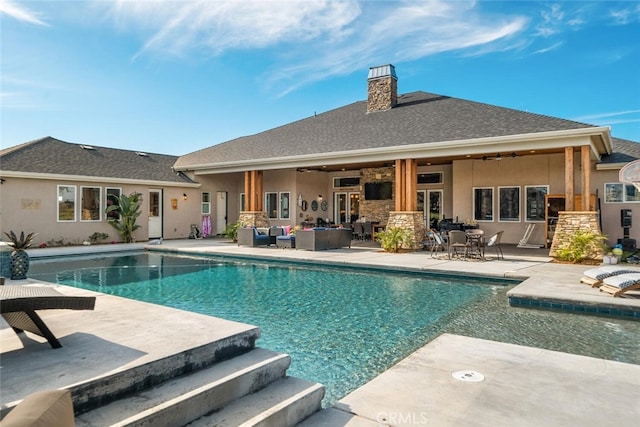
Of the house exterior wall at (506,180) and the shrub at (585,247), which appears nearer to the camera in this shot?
the shrub at (585,247)

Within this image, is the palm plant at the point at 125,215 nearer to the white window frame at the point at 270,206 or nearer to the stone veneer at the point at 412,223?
the white window frame at the point at 270,206

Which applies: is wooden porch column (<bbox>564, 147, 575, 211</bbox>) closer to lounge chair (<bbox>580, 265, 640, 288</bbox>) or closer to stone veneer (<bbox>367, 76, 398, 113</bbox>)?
lounge chair (<bbox>580, 265, 640, 288</bbox>)

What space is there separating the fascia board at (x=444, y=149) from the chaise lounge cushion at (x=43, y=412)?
37.3 ft

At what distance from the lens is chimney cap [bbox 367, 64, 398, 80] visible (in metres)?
16.9

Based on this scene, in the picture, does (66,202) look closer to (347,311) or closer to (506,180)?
(347,311)

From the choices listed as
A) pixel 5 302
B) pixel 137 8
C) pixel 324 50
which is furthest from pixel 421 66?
pixel 5 302

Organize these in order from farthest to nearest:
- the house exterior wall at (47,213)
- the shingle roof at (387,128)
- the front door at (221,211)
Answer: the front door at (221,211) → the house exterior wall at (47,213) → the shingle roof at (387,128)

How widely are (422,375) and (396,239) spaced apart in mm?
9244

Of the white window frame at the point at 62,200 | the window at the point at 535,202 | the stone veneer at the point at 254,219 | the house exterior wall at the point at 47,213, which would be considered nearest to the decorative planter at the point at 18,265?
the house exterior wall at the point at 47,213

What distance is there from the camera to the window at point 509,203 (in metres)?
14.9

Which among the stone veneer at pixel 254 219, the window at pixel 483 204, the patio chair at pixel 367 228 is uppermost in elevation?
the window at pixel 483 204

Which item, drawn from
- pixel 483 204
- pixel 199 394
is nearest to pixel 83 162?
pixel 483 204

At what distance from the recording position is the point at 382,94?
56.0 feet

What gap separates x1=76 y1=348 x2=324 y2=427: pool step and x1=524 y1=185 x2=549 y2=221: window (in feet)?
45.6
